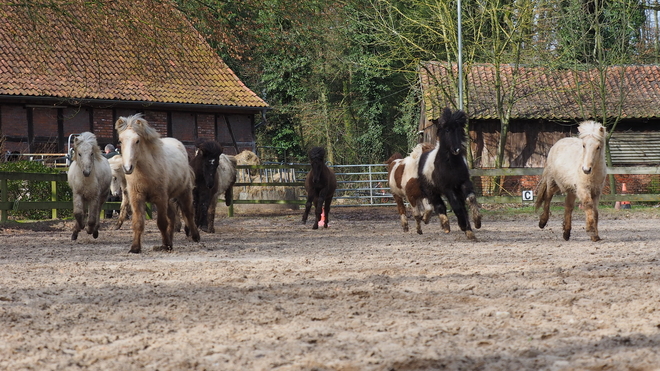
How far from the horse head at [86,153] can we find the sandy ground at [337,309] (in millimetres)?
2795

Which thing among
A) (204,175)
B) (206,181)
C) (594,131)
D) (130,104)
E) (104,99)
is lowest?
(206,181)

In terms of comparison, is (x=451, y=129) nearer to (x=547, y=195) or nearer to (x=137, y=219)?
(x=547, y=195)

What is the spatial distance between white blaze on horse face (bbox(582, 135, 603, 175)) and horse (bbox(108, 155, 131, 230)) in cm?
892

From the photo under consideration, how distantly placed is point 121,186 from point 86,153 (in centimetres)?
458

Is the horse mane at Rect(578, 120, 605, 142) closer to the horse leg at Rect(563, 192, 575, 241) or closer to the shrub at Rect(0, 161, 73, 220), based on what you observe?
the horse leg at Rect(563, 192, 575, 241)

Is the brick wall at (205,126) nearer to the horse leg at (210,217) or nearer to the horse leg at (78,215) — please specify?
the horse leg at (210,217)

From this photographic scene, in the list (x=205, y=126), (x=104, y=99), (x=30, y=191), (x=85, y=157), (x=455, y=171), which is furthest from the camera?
(x=205, y=126)

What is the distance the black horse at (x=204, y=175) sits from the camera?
1479 cm

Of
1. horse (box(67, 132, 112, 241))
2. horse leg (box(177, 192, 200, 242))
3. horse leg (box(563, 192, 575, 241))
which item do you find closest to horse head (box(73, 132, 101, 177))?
horse (box(67, 132, 112, 241))

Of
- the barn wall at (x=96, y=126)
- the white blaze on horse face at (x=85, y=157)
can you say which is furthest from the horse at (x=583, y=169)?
the barn wall at (x=96, y=126)

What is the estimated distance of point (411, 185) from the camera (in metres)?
15.0

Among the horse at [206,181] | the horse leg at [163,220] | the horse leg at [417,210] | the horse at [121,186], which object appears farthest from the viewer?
the horse at [121,186]

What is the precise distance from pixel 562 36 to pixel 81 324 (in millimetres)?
29795

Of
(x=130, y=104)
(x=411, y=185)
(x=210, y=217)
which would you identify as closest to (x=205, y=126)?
(x=130, y=104)
